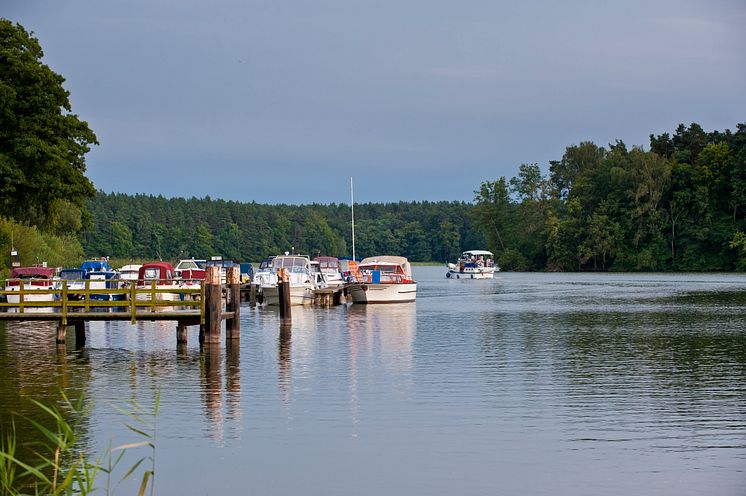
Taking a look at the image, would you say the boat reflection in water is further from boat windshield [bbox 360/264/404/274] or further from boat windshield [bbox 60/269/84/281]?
boat windshield [bbox 60/269/84/281]

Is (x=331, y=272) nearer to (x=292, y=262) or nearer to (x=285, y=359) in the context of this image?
(x=292, y=262)

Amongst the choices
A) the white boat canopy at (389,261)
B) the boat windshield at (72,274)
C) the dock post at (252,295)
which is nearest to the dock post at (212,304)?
the boat windshield at (72,274)

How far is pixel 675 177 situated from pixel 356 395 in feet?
377

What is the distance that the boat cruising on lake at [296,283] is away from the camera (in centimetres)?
5559

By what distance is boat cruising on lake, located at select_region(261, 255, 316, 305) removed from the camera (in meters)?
55.6

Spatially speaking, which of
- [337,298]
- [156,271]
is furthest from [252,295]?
[156,271]

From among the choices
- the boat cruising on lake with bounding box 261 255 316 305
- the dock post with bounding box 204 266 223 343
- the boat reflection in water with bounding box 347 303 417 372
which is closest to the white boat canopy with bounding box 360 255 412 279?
the boat reflection in water with bounding box 347 303 417 372

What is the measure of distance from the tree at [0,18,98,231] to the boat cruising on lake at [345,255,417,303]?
16869 millimetres

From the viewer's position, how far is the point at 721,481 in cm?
1407

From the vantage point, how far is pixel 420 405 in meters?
20.5

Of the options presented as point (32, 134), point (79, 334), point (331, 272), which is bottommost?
point (79, 334)

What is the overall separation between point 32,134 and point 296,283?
16463 millimetres

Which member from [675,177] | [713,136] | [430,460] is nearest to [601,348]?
[430,460]

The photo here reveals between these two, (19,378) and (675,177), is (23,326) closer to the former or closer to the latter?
(19,378)
